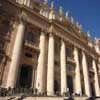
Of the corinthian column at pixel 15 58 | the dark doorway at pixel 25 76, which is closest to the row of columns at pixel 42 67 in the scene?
the corinthian column at pixel 15 58

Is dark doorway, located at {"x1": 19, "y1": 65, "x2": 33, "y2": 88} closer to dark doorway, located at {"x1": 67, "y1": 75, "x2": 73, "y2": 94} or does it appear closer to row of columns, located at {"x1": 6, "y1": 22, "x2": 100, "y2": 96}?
row of columns, located at {"x1": 6, "y1": 22, "x2": 100, "y2": 96}

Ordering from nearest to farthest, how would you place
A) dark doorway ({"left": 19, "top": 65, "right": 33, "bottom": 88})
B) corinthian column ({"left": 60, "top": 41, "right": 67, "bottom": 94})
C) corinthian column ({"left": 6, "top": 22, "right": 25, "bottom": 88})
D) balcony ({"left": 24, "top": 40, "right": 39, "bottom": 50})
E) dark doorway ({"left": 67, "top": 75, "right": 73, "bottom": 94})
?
corinthian column ({"left": 6, "top": 22, "right": 25, "bottom": 88}), dark doorway ({"left": 19, "top": 65, "right": 33, "bottom": 88}), balcony ({"left": 24, "top": 40, "right": 39, "bottom": 50}), corinthian column ({"left": 60, "top": 41, "right": 67, "bottom": 94}), dark doorway ({"left": 67, "top": 75, "right": 73, "bottom": 94})

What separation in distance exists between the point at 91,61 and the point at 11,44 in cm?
2178

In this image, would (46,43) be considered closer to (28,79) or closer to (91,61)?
(28,79)

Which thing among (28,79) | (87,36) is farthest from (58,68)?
(87,36)

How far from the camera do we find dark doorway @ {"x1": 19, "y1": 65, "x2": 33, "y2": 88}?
1603 centimetres

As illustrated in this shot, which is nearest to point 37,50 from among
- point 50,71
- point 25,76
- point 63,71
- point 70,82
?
point 50,71

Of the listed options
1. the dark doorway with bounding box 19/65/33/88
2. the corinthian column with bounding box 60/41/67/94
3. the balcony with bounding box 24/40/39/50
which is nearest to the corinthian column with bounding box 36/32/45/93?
the balcony with bounding box 24/40/39/50

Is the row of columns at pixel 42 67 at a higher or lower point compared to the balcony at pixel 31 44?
lower

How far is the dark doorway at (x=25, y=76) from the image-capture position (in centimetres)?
1603

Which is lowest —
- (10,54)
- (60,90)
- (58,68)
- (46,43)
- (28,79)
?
(60,90)

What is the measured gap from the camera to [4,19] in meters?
17.5

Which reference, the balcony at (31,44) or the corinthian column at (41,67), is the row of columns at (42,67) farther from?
the balcony at (31,44)

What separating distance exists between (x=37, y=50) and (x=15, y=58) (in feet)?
14.7
